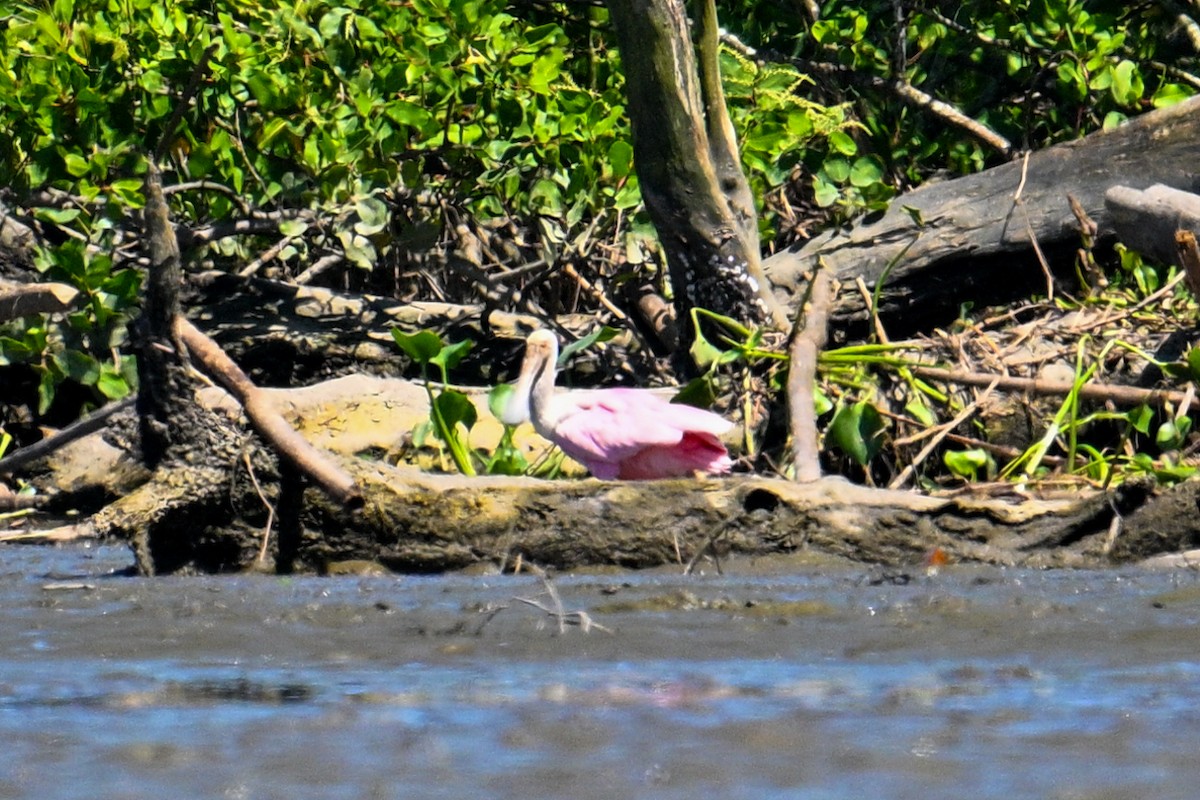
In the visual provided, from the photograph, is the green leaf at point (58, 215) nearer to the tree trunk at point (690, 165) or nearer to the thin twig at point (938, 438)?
the tree trunk at point (690, 165)

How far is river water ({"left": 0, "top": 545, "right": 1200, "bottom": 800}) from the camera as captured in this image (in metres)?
2.98

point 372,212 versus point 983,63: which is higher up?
point 983,63

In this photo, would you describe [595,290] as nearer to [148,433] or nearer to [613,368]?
[613,368]

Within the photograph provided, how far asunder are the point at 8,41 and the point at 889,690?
5818mm

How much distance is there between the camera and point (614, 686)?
12.5 ft

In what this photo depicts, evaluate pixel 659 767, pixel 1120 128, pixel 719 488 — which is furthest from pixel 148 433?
pixel 1120 128

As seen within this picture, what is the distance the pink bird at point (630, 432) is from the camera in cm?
687

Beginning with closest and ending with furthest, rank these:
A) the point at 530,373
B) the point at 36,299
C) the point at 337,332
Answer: the point at 530,373
the point at 36,299
the point at 337,332

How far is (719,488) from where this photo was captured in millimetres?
5863

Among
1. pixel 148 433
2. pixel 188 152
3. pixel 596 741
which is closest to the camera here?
pixel 596 741

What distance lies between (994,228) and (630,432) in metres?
2.25

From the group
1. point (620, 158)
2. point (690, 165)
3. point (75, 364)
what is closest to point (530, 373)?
point (690, 165)

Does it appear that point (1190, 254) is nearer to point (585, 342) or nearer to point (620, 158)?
point (585, 342)

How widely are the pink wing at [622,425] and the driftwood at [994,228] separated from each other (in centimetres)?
149
